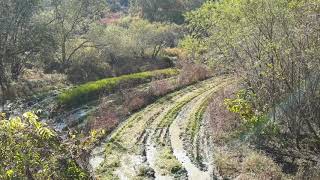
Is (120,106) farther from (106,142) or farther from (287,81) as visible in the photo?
(287,81)

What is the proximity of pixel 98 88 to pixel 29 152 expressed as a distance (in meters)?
34.6

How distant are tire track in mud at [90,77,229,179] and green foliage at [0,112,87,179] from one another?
10755 millimetres

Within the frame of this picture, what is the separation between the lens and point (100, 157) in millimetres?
29594

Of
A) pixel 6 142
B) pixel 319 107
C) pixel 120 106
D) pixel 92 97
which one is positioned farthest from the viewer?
pixel 92 97

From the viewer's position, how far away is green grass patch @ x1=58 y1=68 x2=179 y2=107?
43625mm

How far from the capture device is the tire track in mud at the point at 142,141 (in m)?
27.2

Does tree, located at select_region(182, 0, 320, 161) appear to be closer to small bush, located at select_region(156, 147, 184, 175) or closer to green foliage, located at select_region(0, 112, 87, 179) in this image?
small bush, located at select_region(156, 147, 184, 175)

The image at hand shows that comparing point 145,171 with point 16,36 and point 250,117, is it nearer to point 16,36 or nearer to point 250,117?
point 250,117

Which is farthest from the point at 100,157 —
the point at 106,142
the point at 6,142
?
the point at 6,142

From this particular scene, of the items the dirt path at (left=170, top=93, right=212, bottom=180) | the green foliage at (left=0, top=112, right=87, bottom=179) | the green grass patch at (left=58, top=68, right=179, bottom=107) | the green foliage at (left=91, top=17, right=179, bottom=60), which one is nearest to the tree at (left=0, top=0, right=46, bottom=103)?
the green grass patch at (left=58, top=68, right=179, bottom=107)

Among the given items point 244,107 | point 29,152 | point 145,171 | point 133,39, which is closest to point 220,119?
point 244,107

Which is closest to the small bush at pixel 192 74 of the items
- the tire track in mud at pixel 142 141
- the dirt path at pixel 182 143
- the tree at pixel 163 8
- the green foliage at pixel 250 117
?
the tire track in mud at pixel 142 141

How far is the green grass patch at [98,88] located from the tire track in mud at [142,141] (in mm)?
6551

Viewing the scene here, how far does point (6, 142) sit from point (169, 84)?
3822 cm
